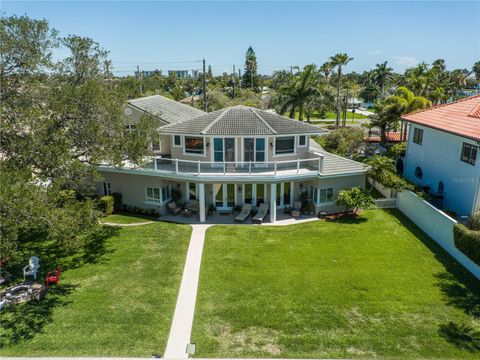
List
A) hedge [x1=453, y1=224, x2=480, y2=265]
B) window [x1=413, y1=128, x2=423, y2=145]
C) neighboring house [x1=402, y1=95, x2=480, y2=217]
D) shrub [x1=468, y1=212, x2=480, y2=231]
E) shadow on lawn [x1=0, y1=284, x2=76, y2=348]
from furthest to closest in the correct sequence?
window [x1=413, y1=128, x2=423, y2=145]
neighboring house [x1=402, y1=95, x2=480, y2=217]
shrub [x1=468, y1=212, x2=480, y2=231]
hedge [x1=453, y1=224, x2=480, y2=265]
shadow on lawn [x1=0, y1=284, x2=76, y2=348]

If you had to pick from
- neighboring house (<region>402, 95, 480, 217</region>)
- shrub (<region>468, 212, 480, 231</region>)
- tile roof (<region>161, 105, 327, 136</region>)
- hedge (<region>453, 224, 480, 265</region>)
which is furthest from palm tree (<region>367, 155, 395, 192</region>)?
hedge (<region>453, 224, 480, 265</region>)

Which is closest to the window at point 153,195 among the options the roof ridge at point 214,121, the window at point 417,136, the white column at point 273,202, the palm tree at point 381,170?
the roof ridge at point 214,121

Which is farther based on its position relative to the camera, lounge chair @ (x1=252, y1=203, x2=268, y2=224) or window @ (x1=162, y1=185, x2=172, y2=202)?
window @ (x1=162, y1=185, x2=172, y2=202)

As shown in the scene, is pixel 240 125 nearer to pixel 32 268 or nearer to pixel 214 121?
pixel 214 121

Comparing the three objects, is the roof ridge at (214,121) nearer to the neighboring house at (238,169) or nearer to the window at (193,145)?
the neighboring house at (238,169)

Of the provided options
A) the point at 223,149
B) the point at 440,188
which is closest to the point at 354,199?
the point at 440,188

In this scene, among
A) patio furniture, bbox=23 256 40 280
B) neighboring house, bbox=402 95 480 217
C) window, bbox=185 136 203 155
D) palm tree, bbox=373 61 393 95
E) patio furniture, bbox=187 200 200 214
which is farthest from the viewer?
palm tree, bbox=373 61 393 95

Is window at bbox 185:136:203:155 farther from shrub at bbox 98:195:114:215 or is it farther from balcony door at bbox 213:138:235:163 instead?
shrub at bbox 98:195:114:215
